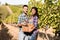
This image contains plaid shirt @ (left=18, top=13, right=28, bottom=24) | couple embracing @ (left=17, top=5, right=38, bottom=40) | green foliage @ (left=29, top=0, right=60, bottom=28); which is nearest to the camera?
couple embracing @ (left=17, top=5, right=38, bottom=40)

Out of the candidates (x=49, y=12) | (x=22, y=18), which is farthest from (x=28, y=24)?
(x=49, y=12)

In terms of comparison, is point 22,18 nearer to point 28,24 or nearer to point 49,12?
point 28,24

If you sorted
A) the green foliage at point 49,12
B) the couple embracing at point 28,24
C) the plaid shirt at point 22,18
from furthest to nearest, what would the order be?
the green foliage at point 49,12, the plaid shirt at point 22,18, the couple embracing at point 28,24

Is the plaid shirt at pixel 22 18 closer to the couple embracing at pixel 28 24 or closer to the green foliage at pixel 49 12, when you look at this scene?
the couple embracing at pixel 28 24

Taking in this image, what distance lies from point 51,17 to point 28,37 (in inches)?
116

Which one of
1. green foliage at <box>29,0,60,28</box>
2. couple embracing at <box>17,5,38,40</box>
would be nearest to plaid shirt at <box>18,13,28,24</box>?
couple embracing at <box>17,5,38,40</box>

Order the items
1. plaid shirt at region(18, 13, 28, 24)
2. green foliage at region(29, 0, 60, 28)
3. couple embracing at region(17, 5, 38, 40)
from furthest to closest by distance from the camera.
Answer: green foliage at region(29, 0, 60, 28), plaid shirt at region(18, 13, 28, 24), couple embracing at region(17, 5, 38, 40)

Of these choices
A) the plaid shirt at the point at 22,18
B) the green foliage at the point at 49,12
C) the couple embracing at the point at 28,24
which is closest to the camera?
the couple embracing at the point at 28,24

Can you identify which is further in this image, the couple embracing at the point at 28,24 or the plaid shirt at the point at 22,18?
the plaid shirt at the point at 22,18

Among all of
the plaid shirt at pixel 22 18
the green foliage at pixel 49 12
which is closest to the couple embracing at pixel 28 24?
the plaid shirt at pixel 22 18

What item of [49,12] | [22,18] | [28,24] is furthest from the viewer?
[49,12]

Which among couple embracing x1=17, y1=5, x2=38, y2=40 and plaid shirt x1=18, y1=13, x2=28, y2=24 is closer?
couple embracing x1=17, y1=5, x2=38, y2=40

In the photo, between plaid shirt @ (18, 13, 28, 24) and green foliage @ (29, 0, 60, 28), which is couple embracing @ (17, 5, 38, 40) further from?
green foliage @ (29, 0, 60, 28)

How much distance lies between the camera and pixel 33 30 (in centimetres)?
752
